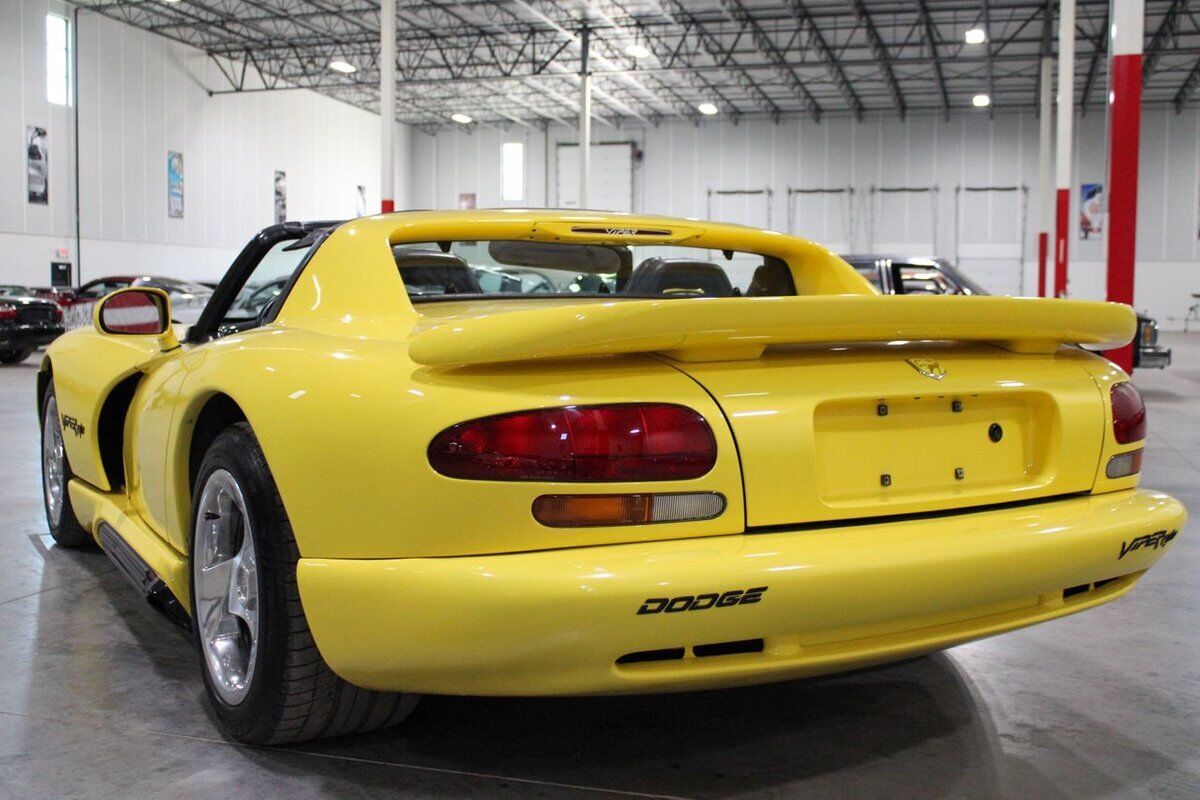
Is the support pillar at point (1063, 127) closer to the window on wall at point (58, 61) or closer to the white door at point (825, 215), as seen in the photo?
the white door at point (825, 215)

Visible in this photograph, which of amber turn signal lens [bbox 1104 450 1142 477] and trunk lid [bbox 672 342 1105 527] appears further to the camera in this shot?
amber turn signal lens [bbox 1104 450 1142 477]

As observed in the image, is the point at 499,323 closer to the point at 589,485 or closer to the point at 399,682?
the point at 589,485

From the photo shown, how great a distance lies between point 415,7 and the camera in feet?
73.8

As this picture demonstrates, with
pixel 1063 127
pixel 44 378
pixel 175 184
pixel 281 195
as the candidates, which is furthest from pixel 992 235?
pixel 44 378

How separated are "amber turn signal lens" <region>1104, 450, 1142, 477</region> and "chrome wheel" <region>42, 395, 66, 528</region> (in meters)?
3.27

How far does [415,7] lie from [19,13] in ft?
24.1

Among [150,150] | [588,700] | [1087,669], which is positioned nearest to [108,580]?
[588,700]

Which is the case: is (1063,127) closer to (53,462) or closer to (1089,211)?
(53,462)

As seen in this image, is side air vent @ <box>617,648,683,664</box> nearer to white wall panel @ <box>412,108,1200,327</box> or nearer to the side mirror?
the side mirror

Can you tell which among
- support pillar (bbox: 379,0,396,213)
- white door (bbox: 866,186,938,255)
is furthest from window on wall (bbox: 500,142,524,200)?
support pillar (bbox: 379,0,396,213)

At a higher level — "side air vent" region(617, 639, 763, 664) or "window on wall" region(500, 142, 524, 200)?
"window on wall" region(500, 142, 524, 200)

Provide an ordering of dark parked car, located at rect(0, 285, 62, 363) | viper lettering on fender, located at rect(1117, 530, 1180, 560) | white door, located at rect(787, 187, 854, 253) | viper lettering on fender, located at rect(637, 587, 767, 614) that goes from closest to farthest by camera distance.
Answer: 1. viper lettering on fender, located at rect(637, 587, 767, 614)
2. viper lettering on fender, located at rect(1117, 530, 1180, 560)
3. dark parked car, located at rect(0, 285, 62, 363)
4. white door, located at rect(787, 187, 854, 253)

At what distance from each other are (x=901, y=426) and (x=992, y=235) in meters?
30.1

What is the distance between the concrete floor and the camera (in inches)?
79.8
